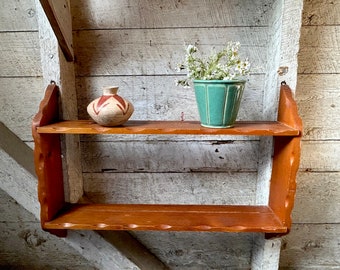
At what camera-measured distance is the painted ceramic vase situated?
2.46 ft

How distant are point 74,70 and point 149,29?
295mm

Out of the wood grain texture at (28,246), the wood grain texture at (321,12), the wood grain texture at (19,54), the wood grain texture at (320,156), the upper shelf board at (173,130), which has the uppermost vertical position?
the wood grain texture at (321,12)

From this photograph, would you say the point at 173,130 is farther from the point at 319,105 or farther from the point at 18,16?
the point at 18,16

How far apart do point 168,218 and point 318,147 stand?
0.60m

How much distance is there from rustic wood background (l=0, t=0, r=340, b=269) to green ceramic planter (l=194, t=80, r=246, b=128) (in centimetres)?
23

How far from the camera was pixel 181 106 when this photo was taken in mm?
987

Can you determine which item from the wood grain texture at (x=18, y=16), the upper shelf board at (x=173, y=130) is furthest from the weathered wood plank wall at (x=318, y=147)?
the wood grain texture at (x=18, y=16)

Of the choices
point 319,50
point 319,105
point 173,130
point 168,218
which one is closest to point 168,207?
point 168,218

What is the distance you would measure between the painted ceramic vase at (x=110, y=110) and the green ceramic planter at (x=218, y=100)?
210 millimetres

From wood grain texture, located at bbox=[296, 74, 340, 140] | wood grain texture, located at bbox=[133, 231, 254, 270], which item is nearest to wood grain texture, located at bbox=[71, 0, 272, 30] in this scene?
wood grain texture, located at bbox=[296, 74, 340, 140]

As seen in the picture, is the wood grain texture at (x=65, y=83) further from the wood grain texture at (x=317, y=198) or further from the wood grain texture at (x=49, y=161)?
the wood grain texture at (x=317, y=198)

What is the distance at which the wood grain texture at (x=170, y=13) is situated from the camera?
3.04 ft

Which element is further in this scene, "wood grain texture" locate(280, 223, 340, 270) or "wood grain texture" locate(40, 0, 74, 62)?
"wood grain texture" locate(280, 223, 340, 270)

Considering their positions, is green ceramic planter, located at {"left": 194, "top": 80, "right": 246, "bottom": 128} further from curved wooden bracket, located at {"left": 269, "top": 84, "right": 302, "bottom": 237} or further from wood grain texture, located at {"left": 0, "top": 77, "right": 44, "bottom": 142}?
wood grain texture, located at {"left": 0, "top": 77, "right": 44, "bottom": 142}
